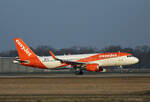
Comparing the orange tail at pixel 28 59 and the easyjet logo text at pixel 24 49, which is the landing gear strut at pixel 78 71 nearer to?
the orange tail at pixel 28 59

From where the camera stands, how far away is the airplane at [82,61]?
54562 mm

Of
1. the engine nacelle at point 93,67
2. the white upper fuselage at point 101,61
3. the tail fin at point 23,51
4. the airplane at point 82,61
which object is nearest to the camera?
the engine nacelle at point 93,67

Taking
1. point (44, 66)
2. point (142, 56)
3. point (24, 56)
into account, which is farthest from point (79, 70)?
point (142, 56)

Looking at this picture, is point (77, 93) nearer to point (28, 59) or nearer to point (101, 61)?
point (101, 61)

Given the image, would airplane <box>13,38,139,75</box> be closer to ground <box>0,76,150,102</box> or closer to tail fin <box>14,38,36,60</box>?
tail fin <box>14,38,36,60</box>

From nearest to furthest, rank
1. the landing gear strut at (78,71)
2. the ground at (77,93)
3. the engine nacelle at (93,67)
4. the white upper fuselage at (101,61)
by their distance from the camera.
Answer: the ground at (77,93) < the engine nacelle at (93,67) < the landing gear strut at (78,71) < the white upper fuselage at (101,61)

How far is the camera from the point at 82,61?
55781mm

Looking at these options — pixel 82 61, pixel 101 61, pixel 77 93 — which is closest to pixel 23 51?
pixel 82 61

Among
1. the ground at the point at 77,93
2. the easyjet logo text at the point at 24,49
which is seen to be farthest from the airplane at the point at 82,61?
the ground at the point at 77,93

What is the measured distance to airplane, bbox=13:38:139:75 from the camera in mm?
54562

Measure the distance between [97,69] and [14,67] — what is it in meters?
35.0

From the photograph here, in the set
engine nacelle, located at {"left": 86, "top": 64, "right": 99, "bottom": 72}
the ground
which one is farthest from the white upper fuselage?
the ground

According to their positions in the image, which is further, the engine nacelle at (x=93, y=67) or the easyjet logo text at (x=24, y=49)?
the easyjet logo text at (x=24, y=49)

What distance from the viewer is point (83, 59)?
5597 centimetres
